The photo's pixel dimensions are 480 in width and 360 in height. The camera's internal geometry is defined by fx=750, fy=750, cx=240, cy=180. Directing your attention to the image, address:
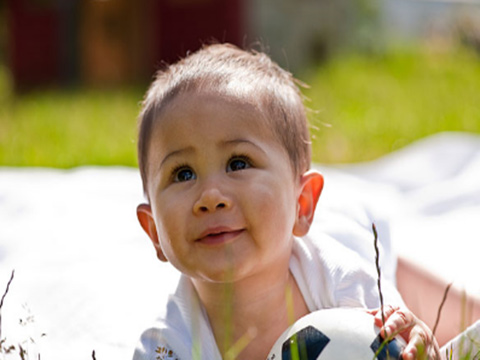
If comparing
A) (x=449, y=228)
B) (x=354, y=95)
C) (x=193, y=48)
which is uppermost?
(x=193, y=48)

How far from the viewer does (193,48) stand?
9391mm

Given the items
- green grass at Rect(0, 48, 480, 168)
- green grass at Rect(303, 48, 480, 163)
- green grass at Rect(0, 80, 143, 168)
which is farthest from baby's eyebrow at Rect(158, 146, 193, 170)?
green grass at Rect(0, 80, 143, 168)

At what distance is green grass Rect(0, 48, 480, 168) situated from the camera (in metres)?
5.05

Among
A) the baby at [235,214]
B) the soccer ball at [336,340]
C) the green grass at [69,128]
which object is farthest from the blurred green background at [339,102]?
the soccer ball at [336,340]

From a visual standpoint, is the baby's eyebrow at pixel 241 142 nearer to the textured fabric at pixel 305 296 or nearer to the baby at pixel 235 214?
the baby at pixel 235 214

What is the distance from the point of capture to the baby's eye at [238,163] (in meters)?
1.81

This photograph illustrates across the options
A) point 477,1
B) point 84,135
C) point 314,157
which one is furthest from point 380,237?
point 477,1

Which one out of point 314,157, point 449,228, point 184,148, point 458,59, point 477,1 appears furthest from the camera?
point 477,1

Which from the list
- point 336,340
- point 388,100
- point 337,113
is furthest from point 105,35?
point 336,340

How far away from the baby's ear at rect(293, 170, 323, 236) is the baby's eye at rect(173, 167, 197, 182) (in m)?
0.35

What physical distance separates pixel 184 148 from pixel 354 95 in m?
5.84

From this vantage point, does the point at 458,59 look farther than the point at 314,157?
Yes

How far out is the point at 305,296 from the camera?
6.79 ft

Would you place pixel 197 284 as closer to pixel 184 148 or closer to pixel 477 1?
pixel 184 148
